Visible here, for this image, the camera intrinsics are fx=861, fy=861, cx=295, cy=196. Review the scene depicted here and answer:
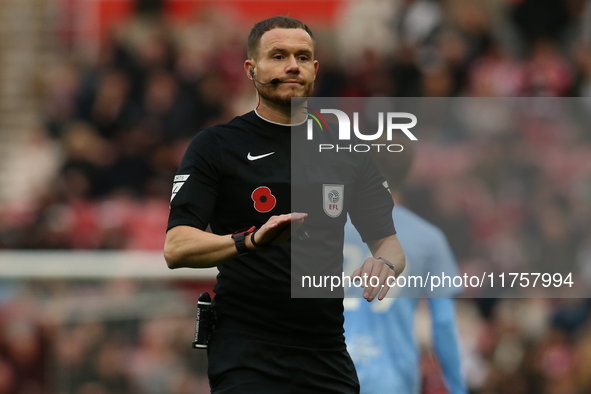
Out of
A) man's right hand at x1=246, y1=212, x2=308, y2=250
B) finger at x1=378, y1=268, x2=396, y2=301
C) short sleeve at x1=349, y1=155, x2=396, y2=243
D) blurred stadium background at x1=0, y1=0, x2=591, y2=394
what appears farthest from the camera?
blurred stadium background at x1=0, y1=0, x2=591, y2=394

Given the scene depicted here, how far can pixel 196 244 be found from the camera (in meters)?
3.25

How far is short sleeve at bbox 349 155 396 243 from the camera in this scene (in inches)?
149

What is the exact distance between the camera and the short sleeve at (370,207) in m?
3.78

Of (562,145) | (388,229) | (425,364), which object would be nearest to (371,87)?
(562,145)

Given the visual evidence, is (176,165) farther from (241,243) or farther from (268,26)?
(241,243)

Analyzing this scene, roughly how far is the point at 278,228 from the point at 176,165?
698 cm

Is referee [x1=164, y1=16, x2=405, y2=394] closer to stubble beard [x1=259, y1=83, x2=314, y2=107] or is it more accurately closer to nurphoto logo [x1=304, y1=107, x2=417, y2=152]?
stubble beard [x1=259, y1=83, x2=314, y2=107]

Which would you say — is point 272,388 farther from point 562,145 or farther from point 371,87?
point 371,87

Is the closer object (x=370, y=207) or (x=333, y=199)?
(x=333, y=199)

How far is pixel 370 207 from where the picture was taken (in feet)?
12.4

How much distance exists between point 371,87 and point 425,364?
4.15 metres

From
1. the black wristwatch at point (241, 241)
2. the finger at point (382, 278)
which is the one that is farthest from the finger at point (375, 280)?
the black wristwatch at point (241, 241)

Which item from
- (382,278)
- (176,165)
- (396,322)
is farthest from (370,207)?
(176,165)

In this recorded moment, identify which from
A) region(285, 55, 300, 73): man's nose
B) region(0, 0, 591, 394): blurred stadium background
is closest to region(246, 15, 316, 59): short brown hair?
region(285, 55, 300, 73): man's nose
